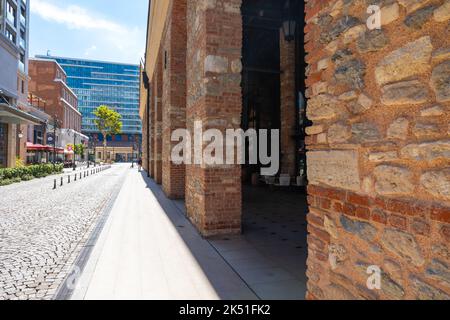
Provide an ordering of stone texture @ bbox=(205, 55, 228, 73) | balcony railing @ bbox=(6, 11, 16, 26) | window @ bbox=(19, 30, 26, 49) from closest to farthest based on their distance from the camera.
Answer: stone texture @ bbox=(205, 55, 228, 73)
balcony railing @ bbox=(6, 11, 16, 26)
window @ bbox=(19, 30, 26, 49)

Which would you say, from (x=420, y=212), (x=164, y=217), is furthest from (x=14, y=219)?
(x=420, y=212)

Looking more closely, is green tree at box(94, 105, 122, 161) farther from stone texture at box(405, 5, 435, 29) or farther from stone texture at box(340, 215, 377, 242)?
stone texture at box(405, 5, 435, 29)

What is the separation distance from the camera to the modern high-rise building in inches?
3612

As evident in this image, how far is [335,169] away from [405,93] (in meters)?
0.79

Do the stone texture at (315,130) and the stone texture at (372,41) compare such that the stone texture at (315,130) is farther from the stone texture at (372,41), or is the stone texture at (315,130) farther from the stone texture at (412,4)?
the stone texture at (412,4)

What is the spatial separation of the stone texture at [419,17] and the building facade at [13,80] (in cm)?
2135

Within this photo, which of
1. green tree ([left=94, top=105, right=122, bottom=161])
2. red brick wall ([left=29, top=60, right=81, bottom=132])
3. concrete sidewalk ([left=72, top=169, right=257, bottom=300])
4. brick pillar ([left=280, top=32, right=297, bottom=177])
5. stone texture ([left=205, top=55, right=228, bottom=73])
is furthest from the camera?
green tree ([left=94, top=105, right=122, bottom=161])

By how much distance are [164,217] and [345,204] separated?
20.2 ft

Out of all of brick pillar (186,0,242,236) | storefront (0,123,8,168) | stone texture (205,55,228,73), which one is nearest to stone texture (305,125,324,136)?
brick pillar (186,0,242,236)

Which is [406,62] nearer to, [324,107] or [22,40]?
[324,107]

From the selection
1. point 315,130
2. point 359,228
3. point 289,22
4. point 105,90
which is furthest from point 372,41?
point 105,90

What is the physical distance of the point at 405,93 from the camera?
5.77ft

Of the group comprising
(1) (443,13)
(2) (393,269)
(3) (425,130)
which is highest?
(1) (443,13)

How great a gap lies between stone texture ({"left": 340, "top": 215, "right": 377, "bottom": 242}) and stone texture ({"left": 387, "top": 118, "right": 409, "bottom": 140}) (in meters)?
0.66
